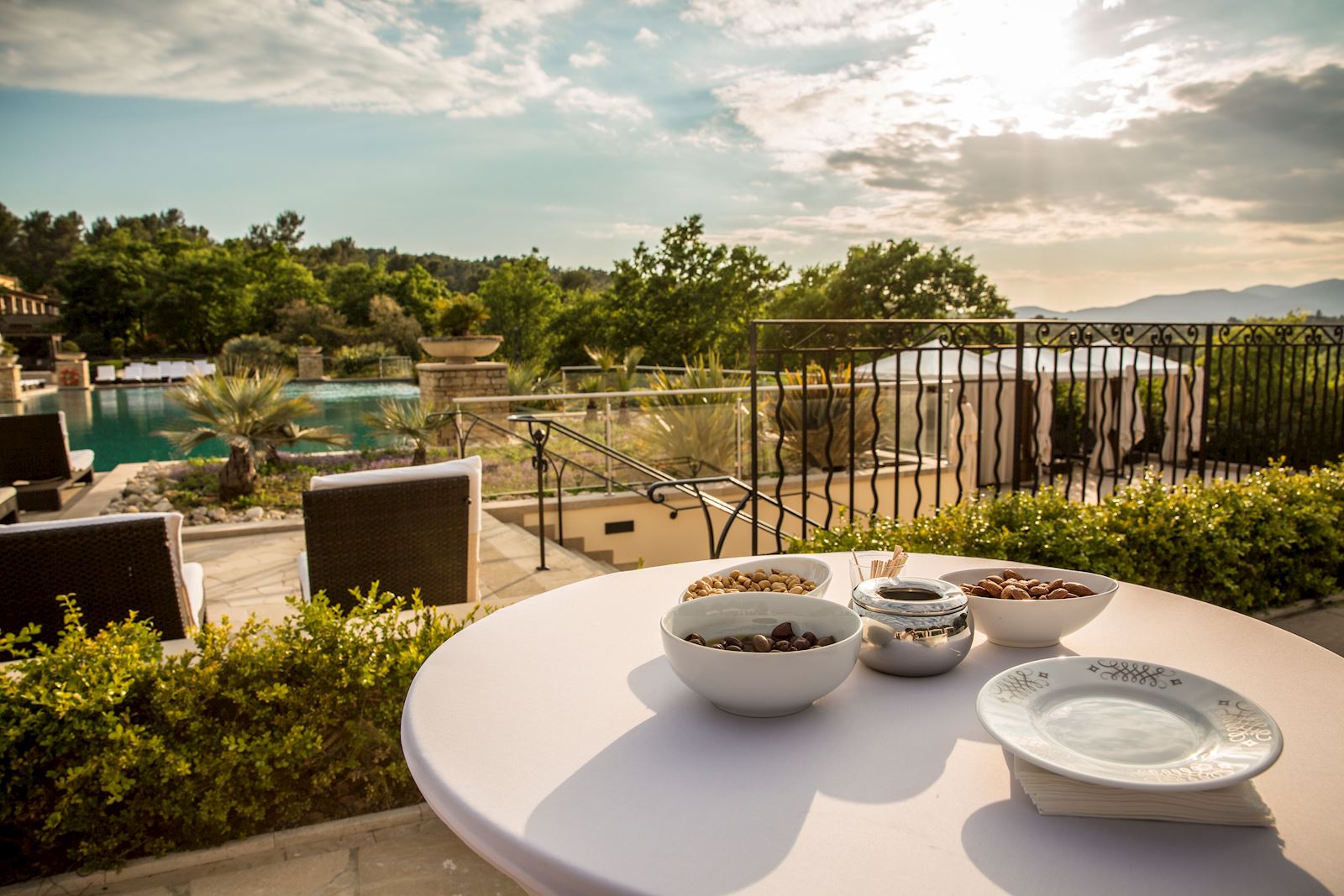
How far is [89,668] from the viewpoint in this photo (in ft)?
5.79

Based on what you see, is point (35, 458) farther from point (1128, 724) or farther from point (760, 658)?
point (1128, 724)

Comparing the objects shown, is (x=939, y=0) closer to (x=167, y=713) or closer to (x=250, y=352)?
(x=167, y=713)

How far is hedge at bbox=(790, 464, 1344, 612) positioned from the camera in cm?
246

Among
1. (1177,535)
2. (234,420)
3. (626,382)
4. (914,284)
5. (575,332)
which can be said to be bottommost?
(1177,535)

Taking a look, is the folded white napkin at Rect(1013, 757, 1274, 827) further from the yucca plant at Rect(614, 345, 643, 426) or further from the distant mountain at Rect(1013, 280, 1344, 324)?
the distant mountain at Rect(1013, 280, 1344, 324)

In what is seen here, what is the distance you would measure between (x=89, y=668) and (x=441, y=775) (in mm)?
1501

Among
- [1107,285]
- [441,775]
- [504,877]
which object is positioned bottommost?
[504,877]

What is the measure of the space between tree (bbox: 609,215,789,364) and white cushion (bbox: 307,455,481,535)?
2019 centimetres

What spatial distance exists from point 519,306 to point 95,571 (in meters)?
28.5

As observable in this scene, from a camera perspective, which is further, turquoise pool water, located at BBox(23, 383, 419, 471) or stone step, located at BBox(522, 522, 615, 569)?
turquoise pool water, located at BBox(23, 383, 419, 471)

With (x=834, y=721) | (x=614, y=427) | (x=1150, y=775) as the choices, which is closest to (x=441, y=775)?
(x=834, y=721)

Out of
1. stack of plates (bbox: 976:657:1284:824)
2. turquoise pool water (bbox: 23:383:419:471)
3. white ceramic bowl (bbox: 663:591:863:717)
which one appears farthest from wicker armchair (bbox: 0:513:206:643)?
turquoise pool water (bbox: 23:383:419:471)

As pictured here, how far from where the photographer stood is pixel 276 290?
109 ft

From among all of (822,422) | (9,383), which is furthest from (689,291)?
(822,422)
